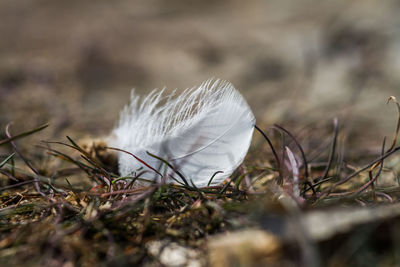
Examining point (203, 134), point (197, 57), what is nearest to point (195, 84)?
point (197, 57)

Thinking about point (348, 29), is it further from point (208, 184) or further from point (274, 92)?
point (208, 184)

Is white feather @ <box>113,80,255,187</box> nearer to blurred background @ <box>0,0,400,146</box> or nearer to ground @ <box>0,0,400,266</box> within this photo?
ground @ <box>0,0,400,266</box>

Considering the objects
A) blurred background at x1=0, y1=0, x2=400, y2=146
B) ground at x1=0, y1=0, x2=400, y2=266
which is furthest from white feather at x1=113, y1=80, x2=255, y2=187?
blurred background at x1=0, y1=0, x2=400, y2=146

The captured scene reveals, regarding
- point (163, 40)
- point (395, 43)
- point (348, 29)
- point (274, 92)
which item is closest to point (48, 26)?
point (163, 40)

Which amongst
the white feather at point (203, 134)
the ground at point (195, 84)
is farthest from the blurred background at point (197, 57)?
the white feather at point (203, 134)

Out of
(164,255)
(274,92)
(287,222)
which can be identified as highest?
(287,222)

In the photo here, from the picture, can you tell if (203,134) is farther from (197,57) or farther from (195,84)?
(197,57)
